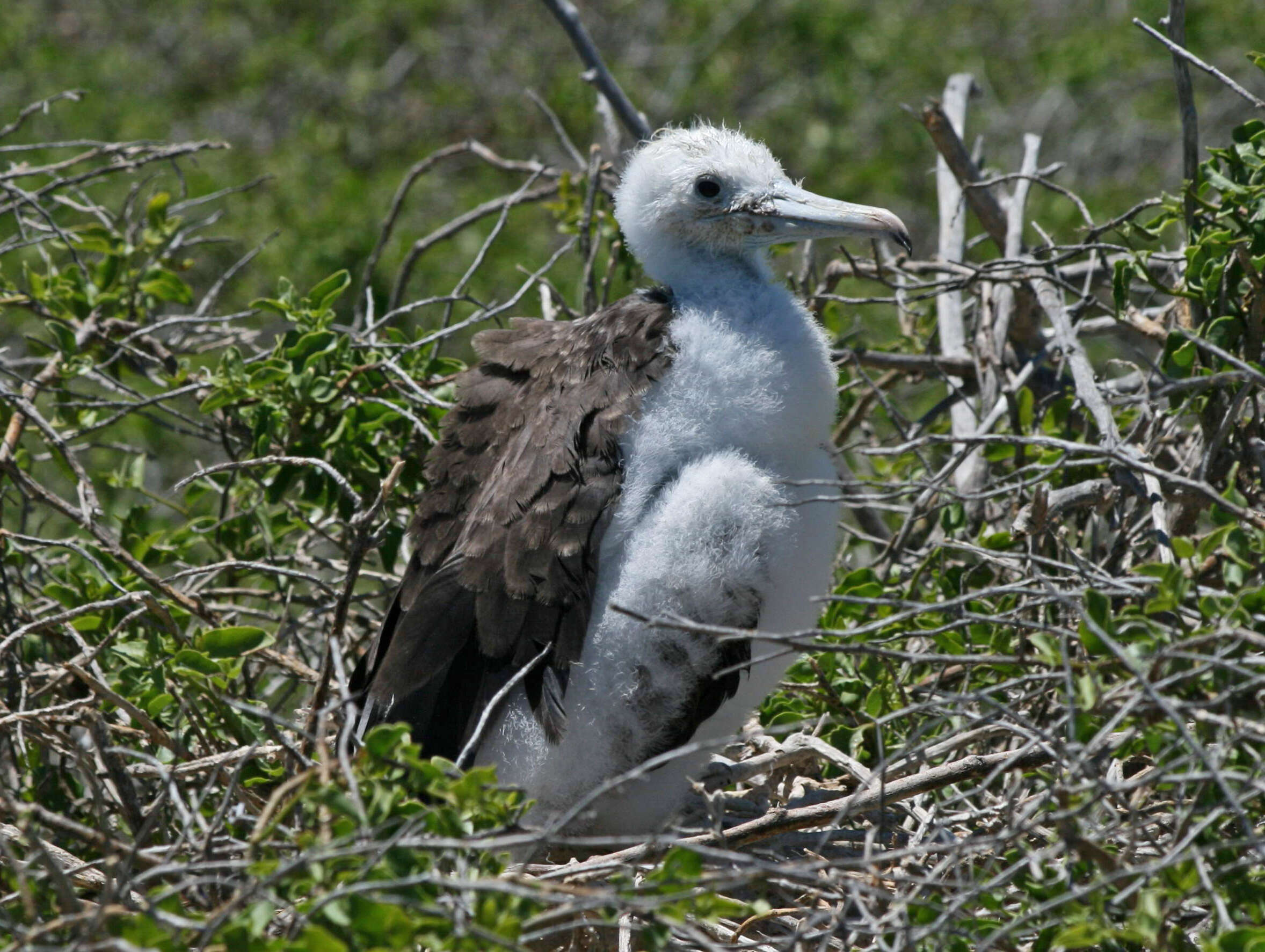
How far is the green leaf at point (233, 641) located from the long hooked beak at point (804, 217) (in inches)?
50.1

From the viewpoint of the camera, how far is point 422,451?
315 centimetres

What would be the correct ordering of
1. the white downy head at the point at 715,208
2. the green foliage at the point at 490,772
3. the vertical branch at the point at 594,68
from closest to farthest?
the green foliage at the point at 490,772 < the white downy head at the point at 715,208 < the vertical branch at the point at 594,68

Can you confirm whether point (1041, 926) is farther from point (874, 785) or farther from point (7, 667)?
point (7, 667)

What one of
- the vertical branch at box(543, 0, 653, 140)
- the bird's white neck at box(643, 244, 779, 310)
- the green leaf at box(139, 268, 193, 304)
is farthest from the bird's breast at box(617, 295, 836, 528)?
the green leaf at box(139, 268, 193, 304)

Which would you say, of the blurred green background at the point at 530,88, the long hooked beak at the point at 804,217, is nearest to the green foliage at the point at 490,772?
the long hooked beak at the point at 804,217

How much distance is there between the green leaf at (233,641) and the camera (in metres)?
2.64

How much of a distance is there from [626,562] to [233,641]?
786mm

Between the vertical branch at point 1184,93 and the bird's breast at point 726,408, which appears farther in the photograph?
the vertical branch at point 1184,93

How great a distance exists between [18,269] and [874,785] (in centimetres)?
428

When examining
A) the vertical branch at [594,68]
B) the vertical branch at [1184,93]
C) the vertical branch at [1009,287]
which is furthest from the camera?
the vertical branch at [594,68]

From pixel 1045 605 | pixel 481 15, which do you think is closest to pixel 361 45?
pixel 481 15

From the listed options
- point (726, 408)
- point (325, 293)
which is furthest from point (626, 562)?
point (325, 293)

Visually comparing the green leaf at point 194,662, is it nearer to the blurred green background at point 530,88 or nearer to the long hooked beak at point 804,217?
the long hooked beak at point 804,217

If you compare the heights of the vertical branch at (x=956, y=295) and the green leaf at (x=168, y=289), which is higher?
the vertical branch at (x=956, y=295)
